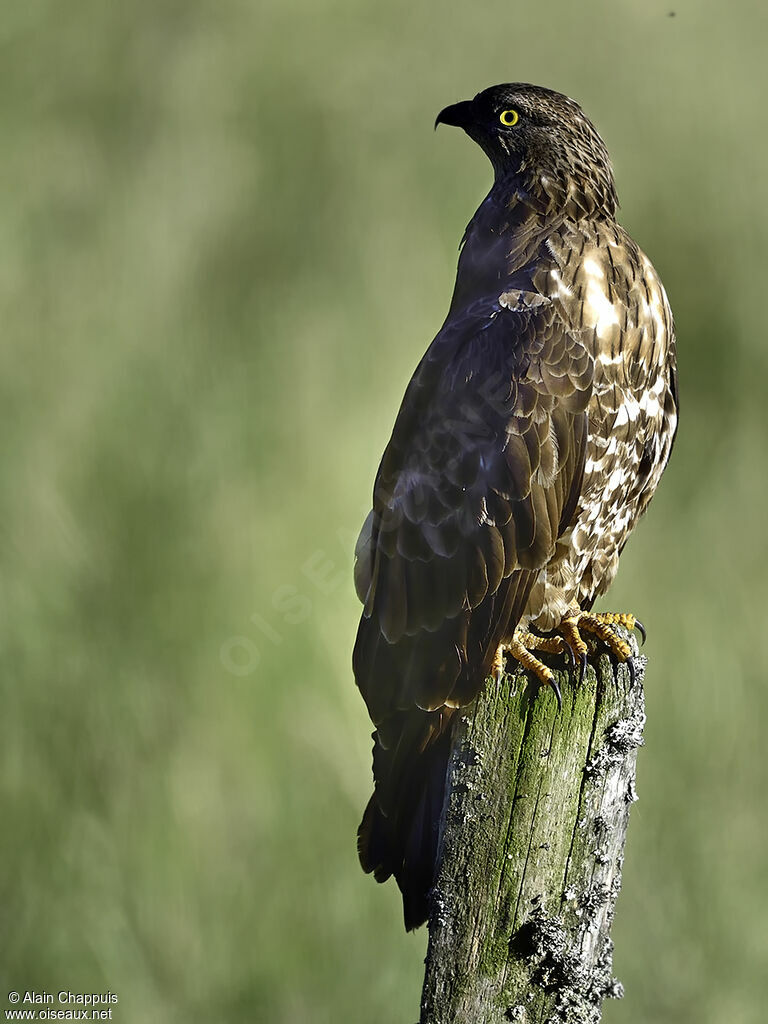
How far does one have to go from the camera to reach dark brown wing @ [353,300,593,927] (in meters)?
2.44

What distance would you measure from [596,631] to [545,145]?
127 centimetres

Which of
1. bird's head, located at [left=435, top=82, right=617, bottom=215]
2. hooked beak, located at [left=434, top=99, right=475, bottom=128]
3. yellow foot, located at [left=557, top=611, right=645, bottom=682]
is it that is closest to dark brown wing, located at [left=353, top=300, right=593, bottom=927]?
yellow foot, located at [left=557, top=611, right=645, bottom=682]

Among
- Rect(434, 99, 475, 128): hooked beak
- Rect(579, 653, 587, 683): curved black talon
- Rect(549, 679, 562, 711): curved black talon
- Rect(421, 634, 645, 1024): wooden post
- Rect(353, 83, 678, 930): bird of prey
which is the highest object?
Rect(434, 99, 475, 128): hooked beak

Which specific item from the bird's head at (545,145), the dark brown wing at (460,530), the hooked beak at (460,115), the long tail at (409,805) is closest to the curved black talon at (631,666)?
the dark brown wing at (460,530)

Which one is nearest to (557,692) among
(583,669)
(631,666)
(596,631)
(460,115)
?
(583,669)

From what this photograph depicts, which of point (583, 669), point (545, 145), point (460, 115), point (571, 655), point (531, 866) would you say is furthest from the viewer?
point (460, 115)

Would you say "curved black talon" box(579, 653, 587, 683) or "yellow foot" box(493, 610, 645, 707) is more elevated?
"yellow foot" box(493, 610, 645, 707)

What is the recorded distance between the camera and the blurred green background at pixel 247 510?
3588 millimetres

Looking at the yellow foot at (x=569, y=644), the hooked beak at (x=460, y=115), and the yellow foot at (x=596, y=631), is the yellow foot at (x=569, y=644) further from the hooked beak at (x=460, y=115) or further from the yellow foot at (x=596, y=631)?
the hooked beak at (x=460, y=115)

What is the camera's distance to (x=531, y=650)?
2.49 metres

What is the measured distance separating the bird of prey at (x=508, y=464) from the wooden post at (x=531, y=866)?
0.71ft

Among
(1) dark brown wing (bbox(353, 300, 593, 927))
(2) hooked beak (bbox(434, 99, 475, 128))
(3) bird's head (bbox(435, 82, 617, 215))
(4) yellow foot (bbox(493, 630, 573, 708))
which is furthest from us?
(2) hooked beak (bbox(434, 99, 475, 128))

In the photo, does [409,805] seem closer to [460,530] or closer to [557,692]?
[557,692]

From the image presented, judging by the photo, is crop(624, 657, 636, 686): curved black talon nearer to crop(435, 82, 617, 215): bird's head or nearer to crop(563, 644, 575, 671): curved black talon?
crop(563, 644, 575, 671): curved black talon
